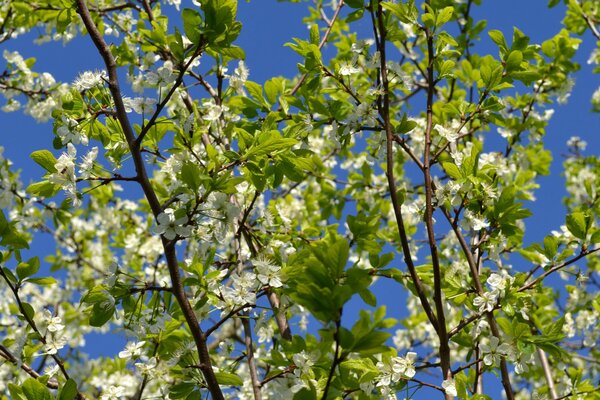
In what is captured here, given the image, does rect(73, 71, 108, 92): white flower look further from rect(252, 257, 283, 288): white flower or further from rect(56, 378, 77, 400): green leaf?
rect(56, 378, 77, 400): green leaf

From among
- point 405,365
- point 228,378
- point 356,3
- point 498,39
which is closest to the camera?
point 228,378

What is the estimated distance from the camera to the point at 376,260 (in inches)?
90.4

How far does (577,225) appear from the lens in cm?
254

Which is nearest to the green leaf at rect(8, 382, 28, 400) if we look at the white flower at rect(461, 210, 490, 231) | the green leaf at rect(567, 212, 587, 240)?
the white flower at rect(461, 210, 490, 231)

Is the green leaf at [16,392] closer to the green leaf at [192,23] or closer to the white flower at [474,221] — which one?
the green leaf at [192,23]

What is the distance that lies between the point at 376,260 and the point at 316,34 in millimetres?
1098

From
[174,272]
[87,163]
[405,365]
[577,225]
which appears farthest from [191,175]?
[577,225]

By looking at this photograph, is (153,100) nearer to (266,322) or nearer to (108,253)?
(266,322)

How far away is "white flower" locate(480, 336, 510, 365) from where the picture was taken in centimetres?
234

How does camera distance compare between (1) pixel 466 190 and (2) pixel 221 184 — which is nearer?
(2) pixel 221 184

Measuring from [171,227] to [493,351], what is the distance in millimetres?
1292

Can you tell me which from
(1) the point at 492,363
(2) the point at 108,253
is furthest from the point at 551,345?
(2) the point at 108,253

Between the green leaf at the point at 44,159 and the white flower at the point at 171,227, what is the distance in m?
0.43

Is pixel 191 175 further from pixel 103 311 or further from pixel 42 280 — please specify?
pixel 42 280
